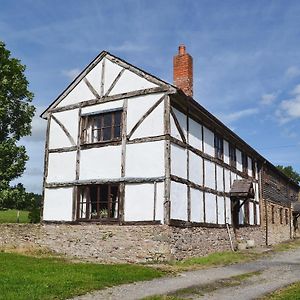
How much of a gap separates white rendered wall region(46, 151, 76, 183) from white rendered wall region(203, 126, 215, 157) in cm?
630

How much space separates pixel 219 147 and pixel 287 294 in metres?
12.8

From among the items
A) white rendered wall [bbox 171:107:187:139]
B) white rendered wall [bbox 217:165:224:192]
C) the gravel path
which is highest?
white rendered wall [bbox 171:107:187:139]

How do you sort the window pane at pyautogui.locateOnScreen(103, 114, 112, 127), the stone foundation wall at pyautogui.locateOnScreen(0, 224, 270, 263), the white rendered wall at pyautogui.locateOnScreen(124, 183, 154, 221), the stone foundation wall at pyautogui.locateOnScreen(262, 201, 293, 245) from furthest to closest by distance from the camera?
the stone foundation wall at pyautogui.locateOnScreen(262, 201, 293, 245) → the window pane at pyautogui.locateOnScreen(103, 114, 112, 127) → the white rendered wall at pyautogui.locateOnScreen(124, 183, 154, 221) → the stone foundation wall at pyautogui.locateOnScreen(0, 224, 270, 263)

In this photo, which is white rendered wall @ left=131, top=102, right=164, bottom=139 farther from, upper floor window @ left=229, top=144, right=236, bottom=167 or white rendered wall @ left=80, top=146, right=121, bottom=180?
upper floor window @ left=229, top=144, right=236, bottom=167

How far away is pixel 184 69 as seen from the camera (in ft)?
63.6

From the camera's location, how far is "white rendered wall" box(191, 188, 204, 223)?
1772 centimetres

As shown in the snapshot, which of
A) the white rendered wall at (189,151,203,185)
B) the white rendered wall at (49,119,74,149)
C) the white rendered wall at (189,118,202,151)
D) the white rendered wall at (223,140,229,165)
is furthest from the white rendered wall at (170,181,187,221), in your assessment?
the white rendered wall at (223,140,229,165)

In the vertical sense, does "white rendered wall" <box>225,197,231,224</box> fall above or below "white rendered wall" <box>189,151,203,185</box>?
below

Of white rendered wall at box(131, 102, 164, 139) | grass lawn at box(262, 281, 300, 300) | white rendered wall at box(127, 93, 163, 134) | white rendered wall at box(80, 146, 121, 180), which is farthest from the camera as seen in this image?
white rendered wall at box(80, 146, 121, 180)

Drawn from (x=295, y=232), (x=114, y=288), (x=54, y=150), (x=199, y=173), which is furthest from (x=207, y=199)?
(x=295, y=232)

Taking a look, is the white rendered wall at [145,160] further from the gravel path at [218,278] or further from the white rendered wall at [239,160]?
the white rendered wall at [239,160]

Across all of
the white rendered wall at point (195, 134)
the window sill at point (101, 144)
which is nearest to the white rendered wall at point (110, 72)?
the window sill at point (101, 144)

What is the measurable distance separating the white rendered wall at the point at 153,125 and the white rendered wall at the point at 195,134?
2280mm

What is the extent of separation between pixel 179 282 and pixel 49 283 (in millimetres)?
3519
